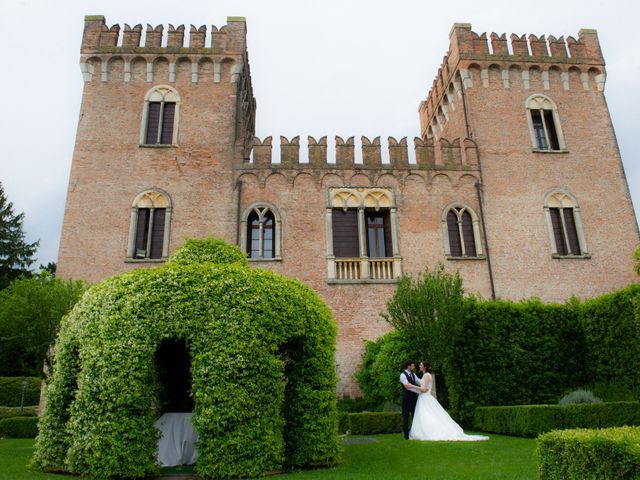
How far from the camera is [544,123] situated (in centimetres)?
2334

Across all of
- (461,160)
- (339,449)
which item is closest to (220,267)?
(339,449)

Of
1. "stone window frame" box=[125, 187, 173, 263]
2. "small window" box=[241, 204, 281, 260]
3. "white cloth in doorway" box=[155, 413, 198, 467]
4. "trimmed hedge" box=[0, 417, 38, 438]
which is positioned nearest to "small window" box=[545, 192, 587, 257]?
"small window" box=[241, 204, 281, 260]

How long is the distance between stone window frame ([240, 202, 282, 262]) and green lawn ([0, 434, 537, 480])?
971cm

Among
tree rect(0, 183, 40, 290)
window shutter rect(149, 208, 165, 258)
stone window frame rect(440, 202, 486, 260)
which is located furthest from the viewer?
tree rect(0, 183, 40, 290)

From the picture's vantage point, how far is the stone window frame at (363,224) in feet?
66.1

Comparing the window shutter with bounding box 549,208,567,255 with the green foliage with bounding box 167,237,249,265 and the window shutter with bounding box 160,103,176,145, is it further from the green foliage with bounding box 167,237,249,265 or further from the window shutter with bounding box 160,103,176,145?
the window shutter with bounding box 160,103,176,145

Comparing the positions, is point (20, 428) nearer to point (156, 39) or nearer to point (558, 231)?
point (156, 39)

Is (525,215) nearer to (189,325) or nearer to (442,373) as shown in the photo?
(442,373)

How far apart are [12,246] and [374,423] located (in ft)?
126

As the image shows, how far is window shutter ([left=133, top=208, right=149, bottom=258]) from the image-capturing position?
793 inches

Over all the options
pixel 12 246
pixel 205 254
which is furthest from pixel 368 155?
pixel 12 246

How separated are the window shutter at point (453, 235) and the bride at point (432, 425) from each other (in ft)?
31.3

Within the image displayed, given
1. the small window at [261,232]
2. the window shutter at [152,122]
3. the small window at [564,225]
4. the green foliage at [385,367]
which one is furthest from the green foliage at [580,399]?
the window shutter at [152,122]

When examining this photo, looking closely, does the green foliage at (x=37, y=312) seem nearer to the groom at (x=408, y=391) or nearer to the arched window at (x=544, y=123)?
the groom at (x=408, y=391)
